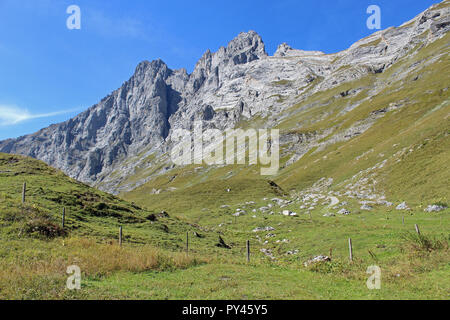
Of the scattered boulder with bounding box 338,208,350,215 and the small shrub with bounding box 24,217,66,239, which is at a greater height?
the scattered boulder with bounding box 338,208,350,215

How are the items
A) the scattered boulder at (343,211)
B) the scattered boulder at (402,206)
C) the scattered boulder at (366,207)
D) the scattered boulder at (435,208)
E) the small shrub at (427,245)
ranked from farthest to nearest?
1. the scattered boulder at (343,211)
2. the scattered boulder at (366,207)
3. the scattered boulder at (402,206)
4. the scattered boulder at (435,208)
5. the small shrub at (427,245)

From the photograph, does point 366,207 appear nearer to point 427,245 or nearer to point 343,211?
point 343,211

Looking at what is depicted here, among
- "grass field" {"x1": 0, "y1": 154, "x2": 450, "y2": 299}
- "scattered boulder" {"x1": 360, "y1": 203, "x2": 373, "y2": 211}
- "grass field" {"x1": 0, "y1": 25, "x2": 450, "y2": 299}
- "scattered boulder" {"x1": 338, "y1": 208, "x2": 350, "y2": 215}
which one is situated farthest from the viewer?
"scattered boulder" {"x1": 338, "y1": 208, "x2": 350, "y2": 215}

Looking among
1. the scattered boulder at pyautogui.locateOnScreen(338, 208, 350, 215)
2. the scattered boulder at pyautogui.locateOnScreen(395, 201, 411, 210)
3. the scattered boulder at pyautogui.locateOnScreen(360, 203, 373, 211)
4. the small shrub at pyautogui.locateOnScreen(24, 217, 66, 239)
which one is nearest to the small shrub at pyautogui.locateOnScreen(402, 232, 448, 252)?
the scattered boulder at pyautogui.locateOnScreen(395, 201, 411, 210)

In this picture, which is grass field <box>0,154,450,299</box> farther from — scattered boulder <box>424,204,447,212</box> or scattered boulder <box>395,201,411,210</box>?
scattered boulder <box>395,201,411,210</box>

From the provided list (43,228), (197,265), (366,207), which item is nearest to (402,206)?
(366,207)

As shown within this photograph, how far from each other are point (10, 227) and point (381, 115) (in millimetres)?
130343

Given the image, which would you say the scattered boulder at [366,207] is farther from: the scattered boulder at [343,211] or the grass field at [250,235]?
the scattered boulder at [343,211]

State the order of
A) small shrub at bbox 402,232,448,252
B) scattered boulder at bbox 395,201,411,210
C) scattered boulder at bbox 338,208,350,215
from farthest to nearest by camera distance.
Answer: scattered boulder at bbox 338,208,350,215, scattered boulder at bbox 395,201,411,210, small shrub at bbox 402,232,448,252

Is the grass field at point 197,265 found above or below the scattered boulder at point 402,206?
below

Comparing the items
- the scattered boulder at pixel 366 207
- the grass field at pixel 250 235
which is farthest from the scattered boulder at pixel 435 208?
the scattered boulder at pixel 366 207

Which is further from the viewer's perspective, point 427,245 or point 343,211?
point 343,211

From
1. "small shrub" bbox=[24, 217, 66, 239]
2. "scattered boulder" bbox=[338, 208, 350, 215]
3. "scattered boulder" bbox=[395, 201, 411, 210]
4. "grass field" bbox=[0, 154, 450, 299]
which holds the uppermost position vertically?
"scattered boulder" bbox=[395, 201, 411, 210]

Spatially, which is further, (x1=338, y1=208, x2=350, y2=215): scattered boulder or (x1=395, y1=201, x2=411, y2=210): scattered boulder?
(x1=338, y1=208, x2=350, y2=215): scattered boulder
